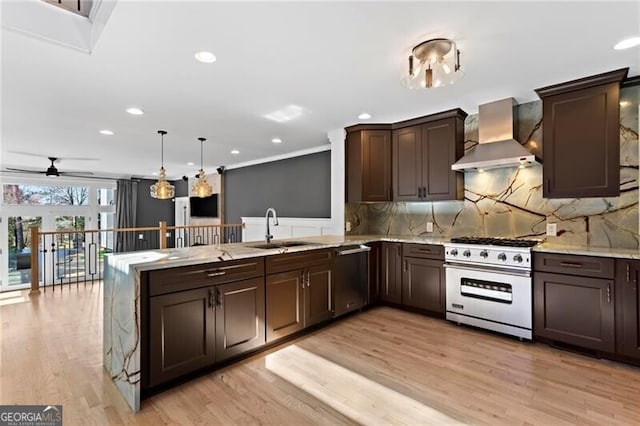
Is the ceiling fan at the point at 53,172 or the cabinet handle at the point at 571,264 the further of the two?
the ceiling fan at the point at 53,172

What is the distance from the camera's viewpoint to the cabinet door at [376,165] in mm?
4133

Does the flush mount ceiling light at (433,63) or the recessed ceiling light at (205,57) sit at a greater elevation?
the recessed ceiling light at (205,57)

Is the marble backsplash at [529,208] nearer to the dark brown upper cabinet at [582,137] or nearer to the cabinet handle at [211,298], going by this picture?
the dark brown upper cabinet at [582,137]

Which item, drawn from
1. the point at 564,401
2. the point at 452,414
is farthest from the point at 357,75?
the point at 564,401

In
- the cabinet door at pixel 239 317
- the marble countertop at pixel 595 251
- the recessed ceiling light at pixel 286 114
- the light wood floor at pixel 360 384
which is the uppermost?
the recessed ceiling light at pixel 286 114

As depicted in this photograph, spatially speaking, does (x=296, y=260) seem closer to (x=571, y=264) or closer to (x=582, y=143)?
(x=571, y=264)

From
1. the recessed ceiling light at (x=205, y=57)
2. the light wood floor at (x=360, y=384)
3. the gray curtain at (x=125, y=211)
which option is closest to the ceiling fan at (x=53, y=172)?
the gray curtain at (x=125, y=211)

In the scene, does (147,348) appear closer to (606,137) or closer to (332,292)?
(332,292)

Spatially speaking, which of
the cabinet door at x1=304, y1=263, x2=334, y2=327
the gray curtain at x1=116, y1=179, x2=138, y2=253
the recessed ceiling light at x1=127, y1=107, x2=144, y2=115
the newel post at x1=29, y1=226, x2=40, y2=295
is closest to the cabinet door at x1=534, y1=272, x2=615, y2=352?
the cabinet door at x1=304, y1=263, x2=334, y2=327

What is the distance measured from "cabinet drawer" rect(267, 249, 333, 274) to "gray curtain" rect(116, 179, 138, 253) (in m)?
7.25

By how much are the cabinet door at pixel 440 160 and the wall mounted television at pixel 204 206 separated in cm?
561

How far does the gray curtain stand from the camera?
8211mm

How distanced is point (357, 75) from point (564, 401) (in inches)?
110

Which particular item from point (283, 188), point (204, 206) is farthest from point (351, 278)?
point (204, 206)
